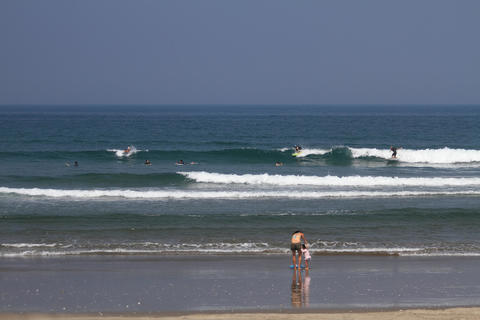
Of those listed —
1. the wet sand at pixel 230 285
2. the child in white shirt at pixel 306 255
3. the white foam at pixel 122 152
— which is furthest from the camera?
the white foam at pixel 122 152

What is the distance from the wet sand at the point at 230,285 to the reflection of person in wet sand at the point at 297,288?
0.07 ft

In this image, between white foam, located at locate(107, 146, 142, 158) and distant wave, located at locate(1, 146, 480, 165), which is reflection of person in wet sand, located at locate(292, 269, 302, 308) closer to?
distant wave, located at locate(1, 146, 480, 165)

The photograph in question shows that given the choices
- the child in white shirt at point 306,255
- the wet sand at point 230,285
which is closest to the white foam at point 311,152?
the wet sand at point 230,285

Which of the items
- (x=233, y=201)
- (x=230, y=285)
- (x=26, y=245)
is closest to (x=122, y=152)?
(x=233, y=201)

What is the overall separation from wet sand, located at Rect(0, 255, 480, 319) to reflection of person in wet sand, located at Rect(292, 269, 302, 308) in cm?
2

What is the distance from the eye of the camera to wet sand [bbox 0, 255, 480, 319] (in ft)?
37.6

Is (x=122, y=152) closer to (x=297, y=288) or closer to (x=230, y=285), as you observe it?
(x=230, y=285)

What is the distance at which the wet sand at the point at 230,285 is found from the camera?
37.6 ft

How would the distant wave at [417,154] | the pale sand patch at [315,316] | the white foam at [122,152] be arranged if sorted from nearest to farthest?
the pale sand patch at [315,316] → the distant wave at [417,154] → the white foam at [122,152]

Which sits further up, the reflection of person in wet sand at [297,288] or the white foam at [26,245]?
the reflection of person in wet sand at [297,288]

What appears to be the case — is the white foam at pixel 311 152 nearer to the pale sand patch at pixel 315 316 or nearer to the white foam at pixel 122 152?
the white foam at pixel 122 152

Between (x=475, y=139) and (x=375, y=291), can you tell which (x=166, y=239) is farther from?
(x=475, y=139)

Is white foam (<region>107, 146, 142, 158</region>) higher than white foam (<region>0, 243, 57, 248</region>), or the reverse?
white foam (<region>107, 146, 142, 158</region>)

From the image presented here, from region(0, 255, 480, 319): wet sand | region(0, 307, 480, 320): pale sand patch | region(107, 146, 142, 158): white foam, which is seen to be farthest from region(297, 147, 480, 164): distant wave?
region(0, 307, 480, 320): pale sand patch
